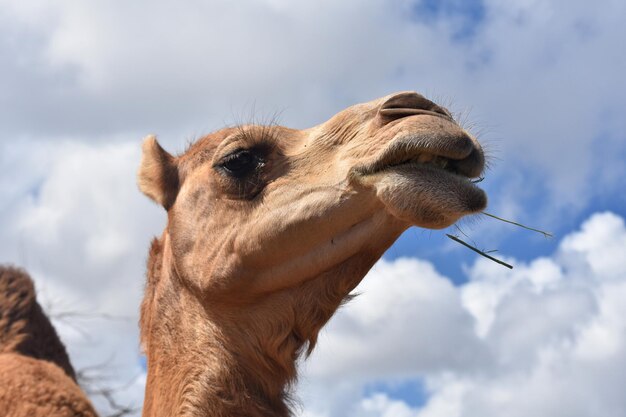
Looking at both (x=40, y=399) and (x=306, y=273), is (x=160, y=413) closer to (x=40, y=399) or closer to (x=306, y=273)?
(x=306, y=273)

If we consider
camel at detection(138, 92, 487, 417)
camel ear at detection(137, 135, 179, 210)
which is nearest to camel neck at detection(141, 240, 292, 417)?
camel at detection(138, 92, 487, 417)

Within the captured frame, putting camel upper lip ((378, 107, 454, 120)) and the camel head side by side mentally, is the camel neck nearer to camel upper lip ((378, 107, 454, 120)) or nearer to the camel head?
the camel head

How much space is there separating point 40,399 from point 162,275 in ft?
4.90

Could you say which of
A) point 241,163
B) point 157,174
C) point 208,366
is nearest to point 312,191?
point 241,163

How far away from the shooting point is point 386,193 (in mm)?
4246

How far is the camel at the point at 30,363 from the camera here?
5949mm

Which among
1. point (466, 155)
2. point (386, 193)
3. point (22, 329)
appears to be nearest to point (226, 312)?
point (386, 193)

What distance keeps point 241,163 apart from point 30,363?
265 centimetres

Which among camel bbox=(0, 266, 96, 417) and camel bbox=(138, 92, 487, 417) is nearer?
camel bbox=(138, 92, 487, 417)

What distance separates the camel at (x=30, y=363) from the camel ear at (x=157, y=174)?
1.70 meters

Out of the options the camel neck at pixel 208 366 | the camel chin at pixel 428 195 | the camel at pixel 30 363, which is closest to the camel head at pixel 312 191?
the camel chin at pixel 428 195

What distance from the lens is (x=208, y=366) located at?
4781 millimetres

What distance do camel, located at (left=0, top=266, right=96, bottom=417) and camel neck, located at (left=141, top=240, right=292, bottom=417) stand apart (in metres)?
1.27

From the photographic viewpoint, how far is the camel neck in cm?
467
